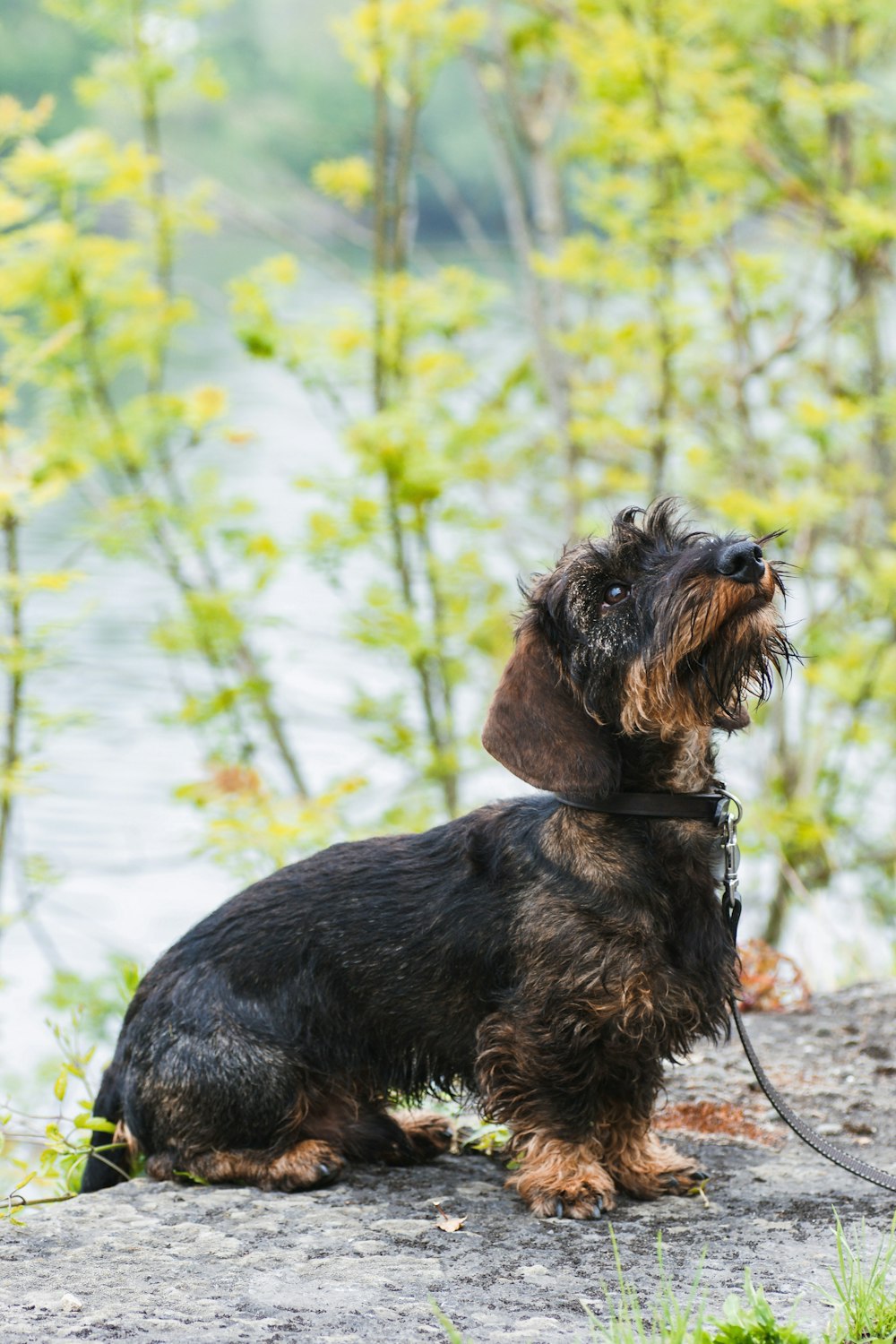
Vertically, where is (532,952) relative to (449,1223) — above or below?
above

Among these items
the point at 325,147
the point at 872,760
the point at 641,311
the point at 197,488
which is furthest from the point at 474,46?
the point at 872,760

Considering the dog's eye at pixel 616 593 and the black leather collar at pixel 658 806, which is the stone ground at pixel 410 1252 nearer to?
the black leather collar at pixel 658 806

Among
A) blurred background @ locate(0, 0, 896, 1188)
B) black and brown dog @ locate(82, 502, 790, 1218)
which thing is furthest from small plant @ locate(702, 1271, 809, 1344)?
blurred background @ locate(0, 0, 896, 1188)

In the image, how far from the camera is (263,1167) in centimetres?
362

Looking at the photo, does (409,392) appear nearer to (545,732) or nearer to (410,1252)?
(545,732)

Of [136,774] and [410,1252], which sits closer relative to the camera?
[410,1252]

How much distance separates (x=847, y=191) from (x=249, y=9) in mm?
6165

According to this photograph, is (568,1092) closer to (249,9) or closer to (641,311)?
(641,311)

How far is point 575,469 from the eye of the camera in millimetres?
10148

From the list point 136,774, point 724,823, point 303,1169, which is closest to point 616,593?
point 724,823

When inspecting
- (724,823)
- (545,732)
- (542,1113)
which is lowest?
(542,1113)

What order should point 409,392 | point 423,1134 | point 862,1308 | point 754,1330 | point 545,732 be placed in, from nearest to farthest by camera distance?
point 754,1330 < point 862,1308 < point 545,732 < point 423,1134 < point 409,392

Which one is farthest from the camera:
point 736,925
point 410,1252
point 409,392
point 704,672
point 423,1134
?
point 409,392

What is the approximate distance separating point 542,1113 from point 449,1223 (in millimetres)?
359
